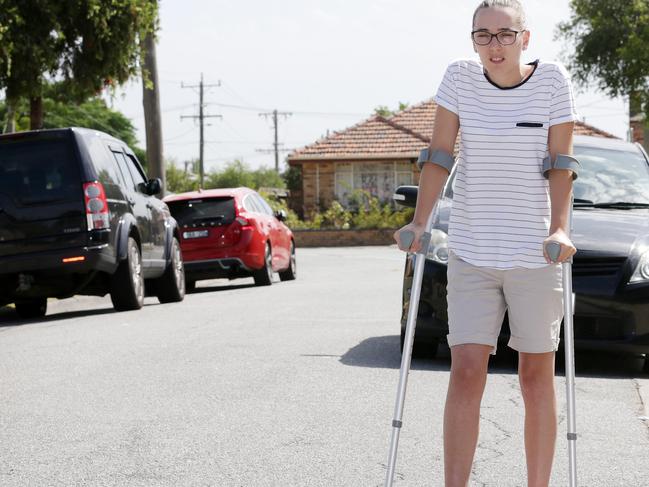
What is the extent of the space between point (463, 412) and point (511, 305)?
1.35 feet

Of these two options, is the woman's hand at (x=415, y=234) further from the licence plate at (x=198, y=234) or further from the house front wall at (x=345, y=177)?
the house front wall at (x=345, y=177)

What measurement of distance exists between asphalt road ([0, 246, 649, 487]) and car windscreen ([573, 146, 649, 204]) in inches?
49.4

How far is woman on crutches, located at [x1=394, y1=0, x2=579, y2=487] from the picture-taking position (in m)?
4.41

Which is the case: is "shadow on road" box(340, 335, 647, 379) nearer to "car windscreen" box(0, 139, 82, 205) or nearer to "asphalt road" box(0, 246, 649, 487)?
"asphalt road" box(0, 246, 649, 487)

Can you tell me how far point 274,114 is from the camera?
116 m

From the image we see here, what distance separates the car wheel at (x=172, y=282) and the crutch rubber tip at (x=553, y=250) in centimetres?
1193

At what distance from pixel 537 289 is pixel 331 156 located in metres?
49.3

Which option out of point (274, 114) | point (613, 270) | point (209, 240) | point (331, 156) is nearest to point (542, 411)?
point (613, 270)

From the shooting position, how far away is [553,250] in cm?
428

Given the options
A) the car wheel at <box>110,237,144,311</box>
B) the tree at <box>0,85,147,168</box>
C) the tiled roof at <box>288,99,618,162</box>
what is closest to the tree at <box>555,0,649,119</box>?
the tiled roof at <box>288,99,618,162</box>

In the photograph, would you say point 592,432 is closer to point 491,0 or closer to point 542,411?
point 542,411

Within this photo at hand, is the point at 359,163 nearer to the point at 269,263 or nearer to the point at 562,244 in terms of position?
the point at 269,263

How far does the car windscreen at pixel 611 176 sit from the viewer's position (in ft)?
32.2


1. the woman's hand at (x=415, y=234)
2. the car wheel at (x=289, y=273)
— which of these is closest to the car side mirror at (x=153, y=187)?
the car wheel at (x=289, y=273)
